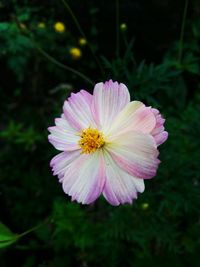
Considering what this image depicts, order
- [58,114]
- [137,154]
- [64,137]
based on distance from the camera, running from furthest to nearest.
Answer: [58,114] < [64,137] < [137,154]

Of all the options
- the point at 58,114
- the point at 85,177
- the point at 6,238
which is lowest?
the point at 58,114

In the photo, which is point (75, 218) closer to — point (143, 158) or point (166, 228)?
point (166, 228)

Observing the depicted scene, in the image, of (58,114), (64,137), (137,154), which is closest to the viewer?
(137,154)

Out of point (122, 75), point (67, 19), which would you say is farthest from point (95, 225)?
point (67, 19)

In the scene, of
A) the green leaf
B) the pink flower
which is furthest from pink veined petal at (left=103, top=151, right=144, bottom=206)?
the green leaf

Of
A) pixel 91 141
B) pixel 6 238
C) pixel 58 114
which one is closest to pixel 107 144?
pixel 91 141

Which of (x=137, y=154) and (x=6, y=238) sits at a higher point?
(x=137, y=154)

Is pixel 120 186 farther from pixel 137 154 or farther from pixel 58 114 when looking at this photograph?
pixel 58 114
